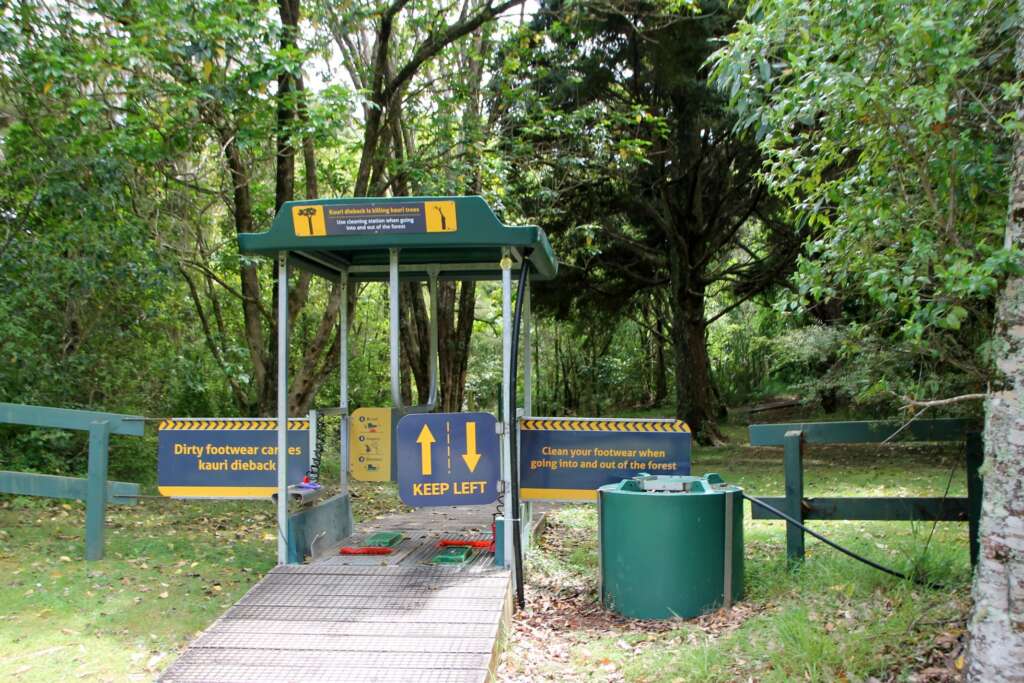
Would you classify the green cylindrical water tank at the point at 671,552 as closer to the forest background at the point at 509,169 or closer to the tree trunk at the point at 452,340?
the forest background at the point at 509,169

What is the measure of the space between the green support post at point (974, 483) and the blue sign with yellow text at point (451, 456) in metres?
3.27

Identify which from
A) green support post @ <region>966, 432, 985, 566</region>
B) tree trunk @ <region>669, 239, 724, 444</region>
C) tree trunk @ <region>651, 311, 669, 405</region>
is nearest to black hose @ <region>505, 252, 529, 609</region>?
green support post @ <region>966, 432, 985, 566</region>

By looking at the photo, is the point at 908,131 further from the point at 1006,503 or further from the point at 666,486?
the point at 666,486

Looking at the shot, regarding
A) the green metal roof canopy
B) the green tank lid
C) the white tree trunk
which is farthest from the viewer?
the green metal roof canopy

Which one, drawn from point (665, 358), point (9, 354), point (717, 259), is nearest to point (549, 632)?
point (9, 354)

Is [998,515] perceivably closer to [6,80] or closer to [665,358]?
[6,80]

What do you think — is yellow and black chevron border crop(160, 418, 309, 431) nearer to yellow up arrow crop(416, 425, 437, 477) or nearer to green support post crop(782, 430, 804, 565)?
yellow up arrow crop(416, 425, 437, 477)

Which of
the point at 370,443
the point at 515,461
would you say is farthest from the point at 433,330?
the point at 515,461

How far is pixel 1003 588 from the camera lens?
3746 mm

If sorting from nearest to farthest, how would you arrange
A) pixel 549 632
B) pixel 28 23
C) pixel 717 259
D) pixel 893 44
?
pixel 893 44
pixel 549 632
pixel 28 23
pixel 717 259

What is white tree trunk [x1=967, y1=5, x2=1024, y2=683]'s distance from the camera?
146 inches

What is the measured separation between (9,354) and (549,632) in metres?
7.25

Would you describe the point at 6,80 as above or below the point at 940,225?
above

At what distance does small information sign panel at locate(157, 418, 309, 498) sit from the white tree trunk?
490 cm
